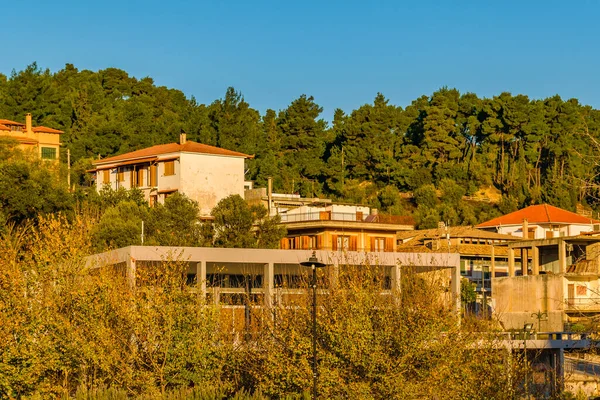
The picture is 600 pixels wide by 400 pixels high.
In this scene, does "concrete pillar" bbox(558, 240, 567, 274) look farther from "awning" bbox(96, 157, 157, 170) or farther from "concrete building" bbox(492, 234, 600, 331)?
"awning" bbox(96, 157, 157, 170)

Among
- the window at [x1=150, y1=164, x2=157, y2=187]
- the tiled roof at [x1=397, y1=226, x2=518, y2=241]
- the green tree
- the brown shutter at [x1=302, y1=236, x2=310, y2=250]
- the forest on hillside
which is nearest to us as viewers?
the green tree

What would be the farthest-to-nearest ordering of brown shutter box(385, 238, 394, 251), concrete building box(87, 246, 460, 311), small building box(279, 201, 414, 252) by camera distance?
brown shutter box(385, 238, 394, 251), small building box(279, 201, 414, 252), concrete building box(87, 246, 460, 311)

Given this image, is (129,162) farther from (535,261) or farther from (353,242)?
(535,261)

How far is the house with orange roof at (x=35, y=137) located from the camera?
279ft

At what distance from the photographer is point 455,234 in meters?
82.8

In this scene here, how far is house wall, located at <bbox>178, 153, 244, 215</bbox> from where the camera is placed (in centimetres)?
7350

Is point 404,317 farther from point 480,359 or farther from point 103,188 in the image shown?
point 103,188

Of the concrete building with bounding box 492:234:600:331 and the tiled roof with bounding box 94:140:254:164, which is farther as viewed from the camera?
the tiled roof with bounding box 94:140:254:164

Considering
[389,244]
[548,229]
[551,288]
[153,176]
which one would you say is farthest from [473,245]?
[153,176]

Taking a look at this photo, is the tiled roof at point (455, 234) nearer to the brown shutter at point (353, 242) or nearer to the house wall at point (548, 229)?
the house wall at point (548, 229)

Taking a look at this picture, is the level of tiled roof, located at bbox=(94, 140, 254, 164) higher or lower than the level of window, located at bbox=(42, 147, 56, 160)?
lower

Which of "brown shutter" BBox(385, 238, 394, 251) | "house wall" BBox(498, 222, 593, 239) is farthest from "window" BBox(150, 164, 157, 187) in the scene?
"house wall" BBox(498, 222, 593, 239)

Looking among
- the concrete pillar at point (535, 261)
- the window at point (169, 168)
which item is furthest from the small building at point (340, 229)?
the window at point (169, 168)

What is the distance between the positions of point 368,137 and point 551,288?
4408 cm
